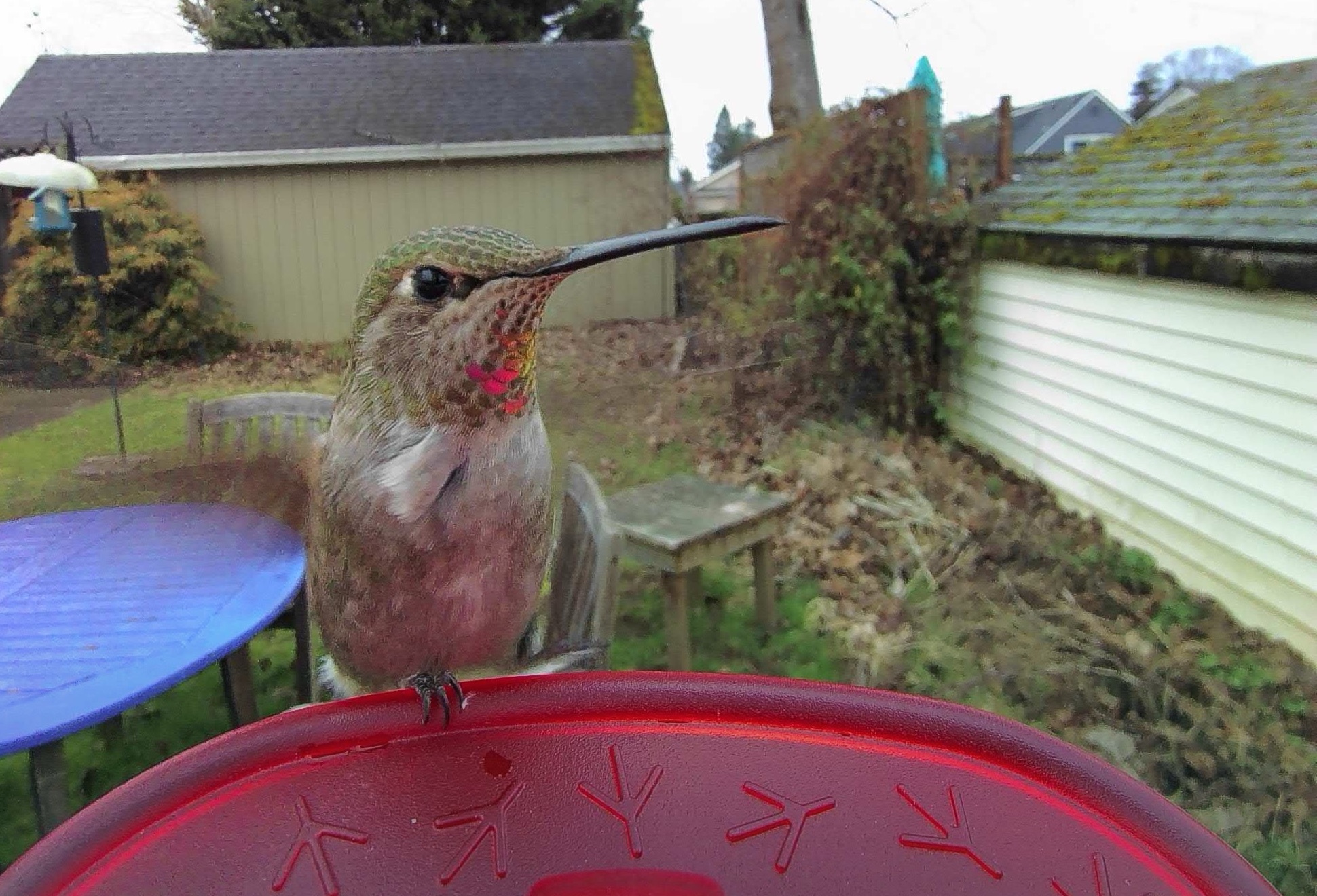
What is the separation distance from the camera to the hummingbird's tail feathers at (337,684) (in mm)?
1560

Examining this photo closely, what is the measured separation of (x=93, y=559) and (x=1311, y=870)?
3.56m

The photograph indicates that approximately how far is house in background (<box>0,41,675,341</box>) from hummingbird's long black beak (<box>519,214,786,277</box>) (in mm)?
9719

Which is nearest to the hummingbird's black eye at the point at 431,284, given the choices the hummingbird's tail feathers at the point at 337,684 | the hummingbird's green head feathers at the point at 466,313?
the hummingbird's green head feathers at the point at 466,313

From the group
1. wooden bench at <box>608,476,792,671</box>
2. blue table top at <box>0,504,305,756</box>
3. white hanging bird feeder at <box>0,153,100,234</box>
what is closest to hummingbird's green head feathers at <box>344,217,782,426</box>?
blue table top at <box>0,504,305,756</box>

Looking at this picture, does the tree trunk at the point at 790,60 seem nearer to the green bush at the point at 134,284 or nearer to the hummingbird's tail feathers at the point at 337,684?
the green bush at the point at 134,284

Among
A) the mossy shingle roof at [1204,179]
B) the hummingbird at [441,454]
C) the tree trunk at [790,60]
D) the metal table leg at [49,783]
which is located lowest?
the metal table leg at [49,783]

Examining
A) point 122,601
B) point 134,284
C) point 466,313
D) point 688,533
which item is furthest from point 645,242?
point 134,284

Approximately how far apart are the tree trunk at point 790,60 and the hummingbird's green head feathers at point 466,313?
9835 millimetres

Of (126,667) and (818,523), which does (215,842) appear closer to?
(126,667)

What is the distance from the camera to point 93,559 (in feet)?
7.74

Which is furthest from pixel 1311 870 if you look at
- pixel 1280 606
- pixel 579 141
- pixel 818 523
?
pixel 579 141

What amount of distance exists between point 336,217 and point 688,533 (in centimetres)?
912

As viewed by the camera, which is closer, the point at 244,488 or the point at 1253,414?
the point at 244,488

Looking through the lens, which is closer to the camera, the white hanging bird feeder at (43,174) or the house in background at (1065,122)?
the white hanging bird feeder at (43,174)
